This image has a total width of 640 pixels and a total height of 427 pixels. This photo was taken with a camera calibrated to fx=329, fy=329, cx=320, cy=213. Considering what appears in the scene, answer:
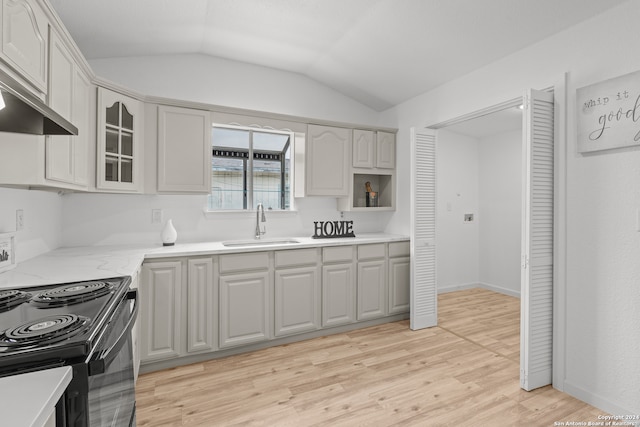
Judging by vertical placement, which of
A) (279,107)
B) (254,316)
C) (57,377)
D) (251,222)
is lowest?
(254,316)

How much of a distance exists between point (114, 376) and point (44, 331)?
0.32 m

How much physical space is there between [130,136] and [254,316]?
5.81 feet

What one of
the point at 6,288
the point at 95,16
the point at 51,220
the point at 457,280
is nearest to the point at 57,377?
the point at 6,288

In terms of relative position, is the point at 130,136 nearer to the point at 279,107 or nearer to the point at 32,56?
the point at 32,56

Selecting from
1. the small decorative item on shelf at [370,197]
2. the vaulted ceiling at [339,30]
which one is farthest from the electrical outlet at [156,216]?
the small decorative item on shelf at [370,197]

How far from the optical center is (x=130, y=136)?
8.52 ft

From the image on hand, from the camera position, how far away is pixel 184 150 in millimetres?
2832

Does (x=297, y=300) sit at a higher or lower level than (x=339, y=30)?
lower

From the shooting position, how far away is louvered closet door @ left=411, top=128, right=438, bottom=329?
3.31 m

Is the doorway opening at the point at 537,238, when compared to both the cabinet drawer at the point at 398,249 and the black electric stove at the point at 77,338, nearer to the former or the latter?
the cabinet drawer at the point at 398,249

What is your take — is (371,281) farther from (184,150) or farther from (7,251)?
(7,251)

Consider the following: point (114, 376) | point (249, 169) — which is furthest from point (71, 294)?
point (249, 169)

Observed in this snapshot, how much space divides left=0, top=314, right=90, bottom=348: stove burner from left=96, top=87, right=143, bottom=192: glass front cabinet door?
1.56 m

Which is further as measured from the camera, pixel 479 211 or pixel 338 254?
pixel 479 211
